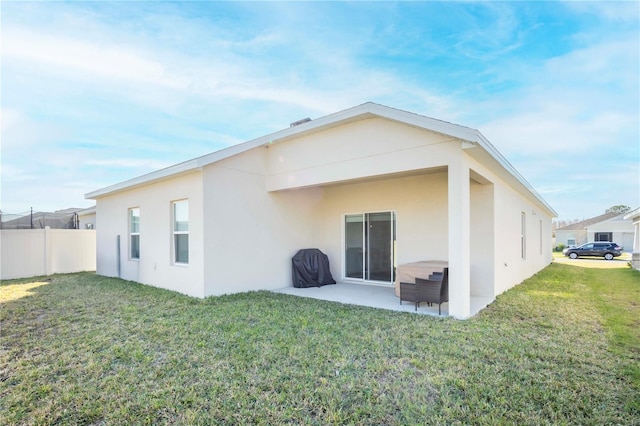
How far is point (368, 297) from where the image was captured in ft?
25.2

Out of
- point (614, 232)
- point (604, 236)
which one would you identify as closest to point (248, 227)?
point (614, 232)

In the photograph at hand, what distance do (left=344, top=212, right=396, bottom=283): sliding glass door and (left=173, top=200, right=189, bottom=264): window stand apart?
15.1 feet

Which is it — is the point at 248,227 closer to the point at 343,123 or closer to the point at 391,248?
the point at 343,123

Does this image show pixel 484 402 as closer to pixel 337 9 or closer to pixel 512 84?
pixel 337 9

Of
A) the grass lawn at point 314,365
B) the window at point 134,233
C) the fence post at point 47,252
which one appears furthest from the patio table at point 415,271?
the fence post at point 47,252

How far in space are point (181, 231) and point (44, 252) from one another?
8112 mm

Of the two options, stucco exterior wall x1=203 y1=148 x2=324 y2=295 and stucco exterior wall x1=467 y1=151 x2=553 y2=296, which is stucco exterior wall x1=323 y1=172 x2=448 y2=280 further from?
stucco exterior wall x1=203 y1=148 x2=324 y2=295

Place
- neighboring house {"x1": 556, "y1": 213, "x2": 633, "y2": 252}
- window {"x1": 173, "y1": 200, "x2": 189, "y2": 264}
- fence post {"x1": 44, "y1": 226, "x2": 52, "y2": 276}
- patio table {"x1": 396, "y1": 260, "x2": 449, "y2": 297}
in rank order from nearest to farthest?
patio table {"x1": 396, "y1": 260, "x2": 449, "y2": 297} → window {"x1": 173, "y1": 200, "x2": 189, "y2": 264} → fence post {"x1": 44, "y1": 226, "x2": 52, "y2": 276} → neighboring house {"x1": 556, "y1": 213, "x2": 633, "y2": 252}

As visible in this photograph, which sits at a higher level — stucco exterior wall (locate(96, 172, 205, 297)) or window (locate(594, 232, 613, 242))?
stucco exterior wall (locate(96, 172, 205, 297))

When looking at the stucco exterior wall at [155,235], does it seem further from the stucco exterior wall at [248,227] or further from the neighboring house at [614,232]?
the neighboring house at [614,232]

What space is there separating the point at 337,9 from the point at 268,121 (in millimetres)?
4881

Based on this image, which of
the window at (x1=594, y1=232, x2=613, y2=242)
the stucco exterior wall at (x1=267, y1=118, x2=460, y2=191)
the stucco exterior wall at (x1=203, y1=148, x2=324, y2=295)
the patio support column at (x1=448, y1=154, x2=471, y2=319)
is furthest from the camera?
the window at (x1=594, y1=232, x2=613, y2=242)

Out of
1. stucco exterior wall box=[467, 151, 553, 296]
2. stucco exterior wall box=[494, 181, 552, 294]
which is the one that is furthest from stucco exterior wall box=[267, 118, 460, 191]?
stucco exterior wall box=[494, 181, 552, 294]

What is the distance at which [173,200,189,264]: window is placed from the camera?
321 inches
